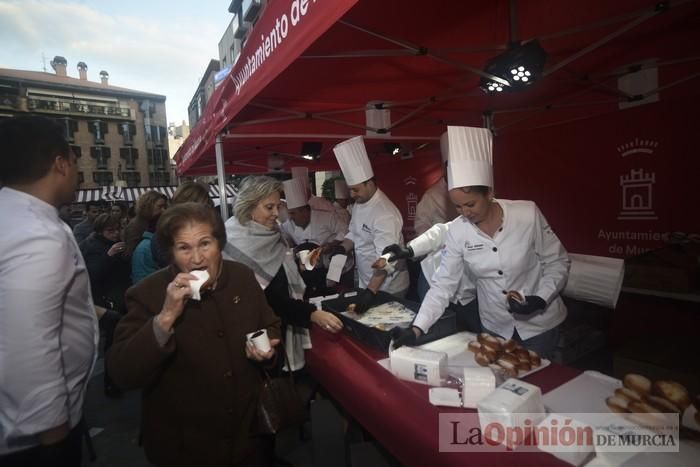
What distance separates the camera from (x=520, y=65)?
2359 mm

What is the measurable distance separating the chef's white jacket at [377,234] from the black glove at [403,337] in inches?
45.9

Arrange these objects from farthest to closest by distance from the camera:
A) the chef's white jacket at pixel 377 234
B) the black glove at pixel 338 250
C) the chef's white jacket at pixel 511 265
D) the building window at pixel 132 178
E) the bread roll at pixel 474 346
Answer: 1. the building window at pixel 132 178
2. the black glove at pixel 338 250
3. the chef's white jacket at pixel 377 234
4. the chef's white jacket at pixel 511 265
5. the bread roll at pixel 474 346

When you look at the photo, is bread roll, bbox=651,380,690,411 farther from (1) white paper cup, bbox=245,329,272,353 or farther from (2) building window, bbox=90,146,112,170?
(2) building window, bbox=90,146,112,170

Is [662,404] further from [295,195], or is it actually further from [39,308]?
[295,195]

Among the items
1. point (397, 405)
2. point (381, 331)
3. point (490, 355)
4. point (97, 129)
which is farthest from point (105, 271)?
point (97, 129)

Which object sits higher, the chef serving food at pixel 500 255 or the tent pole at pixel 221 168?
the tent pole at pixel 221 168

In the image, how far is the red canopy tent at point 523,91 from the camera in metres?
2.20

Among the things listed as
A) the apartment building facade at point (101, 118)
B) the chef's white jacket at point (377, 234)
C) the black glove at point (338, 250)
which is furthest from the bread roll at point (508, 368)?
the apartment building facade at point (101, 118)

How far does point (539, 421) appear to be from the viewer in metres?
1.17

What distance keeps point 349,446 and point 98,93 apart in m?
50.5

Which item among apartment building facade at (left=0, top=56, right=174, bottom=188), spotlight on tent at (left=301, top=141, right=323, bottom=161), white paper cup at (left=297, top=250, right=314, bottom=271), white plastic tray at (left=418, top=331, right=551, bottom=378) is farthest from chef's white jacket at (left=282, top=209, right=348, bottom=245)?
apartment building facade at (left=0, top=56, right=174, bottom=188)

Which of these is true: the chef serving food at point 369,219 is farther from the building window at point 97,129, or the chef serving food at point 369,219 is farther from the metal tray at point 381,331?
the building window at point 97,129

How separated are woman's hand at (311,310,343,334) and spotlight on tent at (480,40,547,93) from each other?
194 centimetres

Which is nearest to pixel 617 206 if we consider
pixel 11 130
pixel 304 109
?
pixel 304 109
